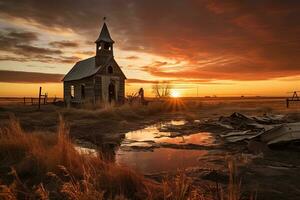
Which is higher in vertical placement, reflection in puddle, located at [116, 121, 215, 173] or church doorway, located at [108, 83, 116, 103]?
church doorway, located at [108, 83, 116, 103]

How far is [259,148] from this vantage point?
7.93 metres

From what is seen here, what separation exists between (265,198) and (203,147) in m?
4.78

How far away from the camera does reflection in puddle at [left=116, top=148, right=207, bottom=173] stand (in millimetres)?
6445

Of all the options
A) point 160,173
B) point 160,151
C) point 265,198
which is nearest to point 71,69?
point 160,151

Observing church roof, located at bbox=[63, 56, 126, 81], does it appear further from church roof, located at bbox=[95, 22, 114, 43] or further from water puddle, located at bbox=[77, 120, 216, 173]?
water puddle, located at bbox=[77, 120, 216, 173]

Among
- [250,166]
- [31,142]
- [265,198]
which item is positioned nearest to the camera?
[265,198]

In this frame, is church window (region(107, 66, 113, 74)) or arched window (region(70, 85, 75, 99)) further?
arched window (region(70, 85, 75, 99))

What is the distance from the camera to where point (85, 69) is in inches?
1196

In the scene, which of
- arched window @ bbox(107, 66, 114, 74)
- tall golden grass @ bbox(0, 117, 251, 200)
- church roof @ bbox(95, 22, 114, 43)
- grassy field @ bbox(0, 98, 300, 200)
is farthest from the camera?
church roof @ bbox(95, 22, 114, 43)

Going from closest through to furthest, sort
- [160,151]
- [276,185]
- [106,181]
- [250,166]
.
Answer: [106,181]
[276,185]
[250,166]
[160,151]

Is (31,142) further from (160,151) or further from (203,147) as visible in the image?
(203,147)

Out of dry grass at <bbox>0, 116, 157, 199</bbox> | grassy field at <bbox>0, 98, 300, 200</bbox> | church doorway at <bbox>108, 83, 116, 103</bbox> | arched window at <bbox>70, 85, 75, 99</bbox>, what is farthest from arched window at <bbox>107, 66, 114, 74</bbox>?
dry grass at <bbox>0, 116, 157, 199</bbox>

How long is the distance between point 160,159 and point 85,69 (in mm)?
25085

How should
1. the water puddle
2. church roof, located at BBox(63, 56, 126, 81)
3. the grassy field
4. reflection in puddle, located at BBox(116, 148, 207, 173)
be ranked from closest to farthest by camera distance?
the grassy field < reflection in puddle, located at BBox(116, 148, 207, 173) < the water puddle < church roof, located at BBox(63, 56, 126, 81)
